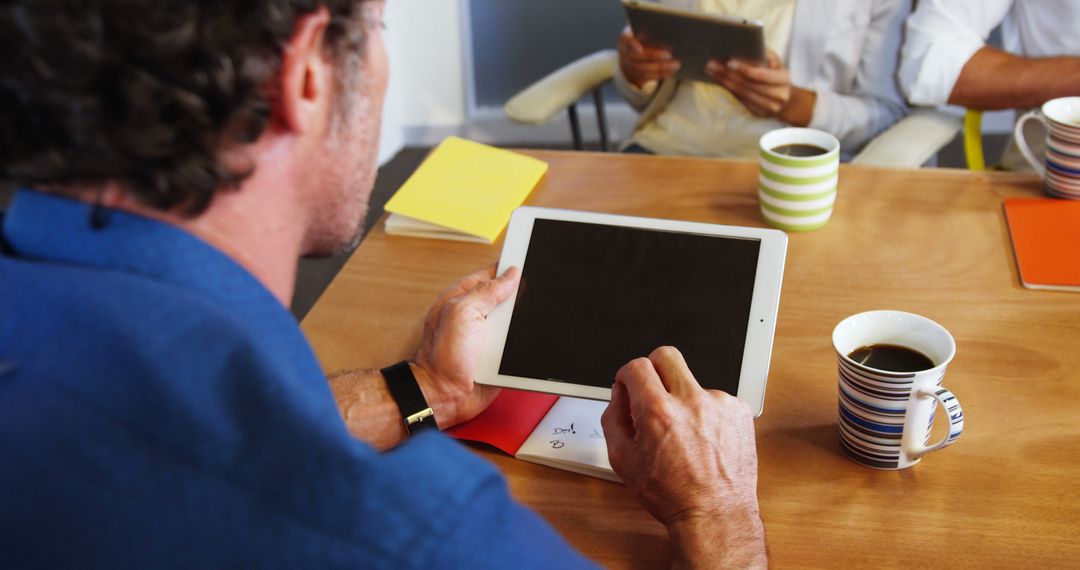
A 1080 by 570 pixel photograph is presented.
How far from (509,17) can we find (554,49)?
172mm

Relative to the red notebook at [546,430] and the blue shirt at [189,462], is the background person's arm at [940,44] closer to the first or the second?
the red notebook at [546,430]

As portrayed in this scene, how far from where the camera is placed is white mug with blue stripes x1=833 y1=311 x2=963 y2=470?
877mm

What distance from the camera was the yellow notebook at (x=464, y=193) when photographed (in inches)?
51.2

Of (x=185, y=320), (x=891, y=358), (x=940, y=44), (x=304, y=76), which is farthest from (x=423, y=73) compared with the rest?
(x=185, y=320)

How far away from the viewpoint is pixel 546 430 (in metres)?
0.99

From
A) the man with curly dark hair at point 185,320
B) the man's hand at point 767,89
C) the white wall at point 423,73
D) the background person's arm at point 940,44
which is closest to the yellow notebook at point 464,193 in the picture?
the man's hand at point 767,89

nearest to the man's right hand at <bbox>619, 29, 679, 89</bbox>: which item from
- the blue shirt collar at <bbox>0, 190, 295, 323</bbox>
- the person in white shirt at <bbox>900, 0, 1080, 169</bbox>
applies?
the person in white shirt at <bbox>900, 0, 1080, 169</bbox>

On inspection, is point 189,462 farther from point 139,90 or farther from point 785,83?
point 785,83

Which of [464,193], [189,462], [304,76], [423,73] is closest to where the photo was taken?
[189,462]

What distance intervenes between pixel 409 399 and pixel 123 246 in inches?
17.4

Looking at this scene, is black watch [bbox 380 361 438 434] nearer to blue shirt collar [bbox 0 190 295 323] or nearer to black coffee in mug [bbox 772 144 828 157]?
blue shirt collar [bbox 0 190 295 323]

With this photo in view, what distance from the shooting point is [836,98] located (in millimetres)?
1743

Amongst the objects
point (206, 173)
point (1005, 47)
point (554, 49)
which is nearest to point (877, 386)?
point (206, 173)

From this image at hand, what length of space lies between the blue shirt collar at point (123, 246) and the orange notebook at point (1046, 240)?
0.92 m
